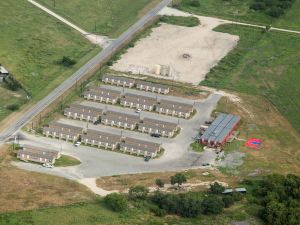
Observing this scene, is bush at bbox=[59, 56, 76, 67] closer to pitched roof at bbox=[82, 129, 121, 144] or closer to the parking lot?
the parking lot

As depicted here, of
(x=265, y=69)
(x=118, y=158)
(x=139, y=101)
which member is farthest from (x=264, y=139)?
(x=265, y=69)

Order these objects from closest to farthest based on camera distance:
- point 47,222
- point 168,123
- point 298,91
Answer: point 47,222 → point 168,123 → point 298,91

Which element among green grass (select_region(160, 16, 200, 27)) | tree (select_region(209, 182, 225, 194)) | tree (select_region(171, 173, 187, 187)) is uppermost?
green grass (select_region(160, 16, 200, 27))

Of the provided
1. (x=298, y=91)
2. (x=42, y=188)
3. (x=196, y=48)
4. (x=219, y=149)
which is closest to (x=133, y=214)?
(x=42, y=188)

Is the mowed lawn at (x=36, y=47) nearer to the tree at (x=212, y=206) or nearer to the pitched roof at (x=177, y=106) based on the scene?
the pitched roof at (x=177, y=106)

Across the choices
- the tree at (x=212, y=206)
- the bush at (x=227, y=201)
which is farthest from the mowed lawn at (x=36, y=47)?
the bush at (x=227, y=201)

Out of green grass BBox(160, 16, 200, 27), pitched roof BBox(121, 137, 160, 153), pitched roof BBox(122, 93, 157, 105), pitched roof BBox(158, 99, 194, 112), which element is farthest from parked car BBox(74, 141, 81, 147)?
green grass BBox(160, 16, 200, 27)

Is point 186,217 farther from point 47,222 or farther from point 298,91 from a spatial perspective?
point 298,91
